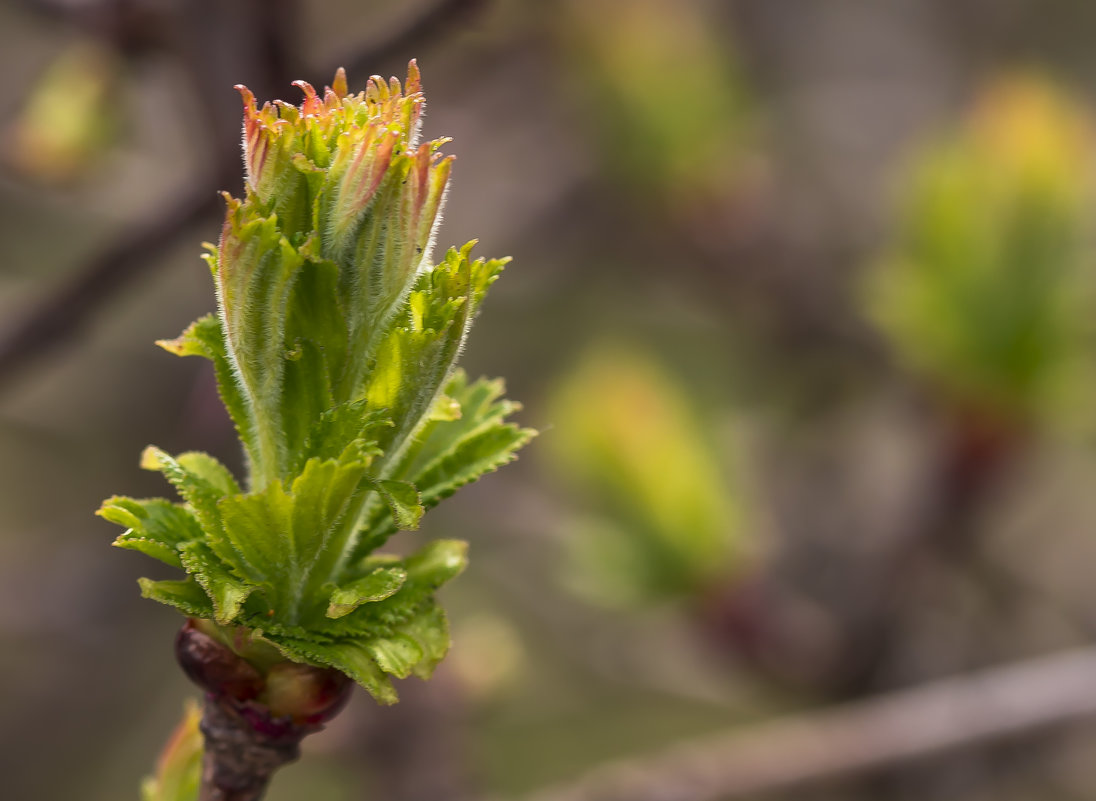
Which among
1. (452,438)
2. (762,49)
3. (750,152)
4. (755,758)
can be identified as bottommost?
(755,758)

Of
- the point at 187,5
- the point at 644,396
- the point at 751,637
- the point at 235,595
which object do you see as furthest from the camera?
the point at 751,637

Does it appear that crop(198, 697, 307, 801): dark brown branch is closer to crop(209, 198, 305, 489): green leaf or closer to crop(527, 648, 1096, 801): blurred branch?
crop(209, 198, 305, 489): green leaf

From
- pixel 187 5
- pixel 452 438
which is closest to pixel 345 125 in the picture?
pixel 452 438

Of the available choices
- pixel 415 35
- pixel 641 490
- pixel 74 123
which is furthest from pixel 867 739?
pixel 74 123

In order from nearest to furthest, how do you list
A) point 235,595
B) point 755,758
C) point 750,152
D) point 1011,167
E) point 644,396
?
point 235,595 < point 755,758 < point 1011,167 < point 644,396 < point 750,152

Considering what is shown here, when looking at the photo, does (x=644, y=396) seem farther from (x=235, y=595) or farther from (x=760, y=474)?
(x=235, y=595)

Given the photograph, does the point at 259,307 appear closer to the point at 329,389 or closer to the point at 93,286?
the point at 329,389
